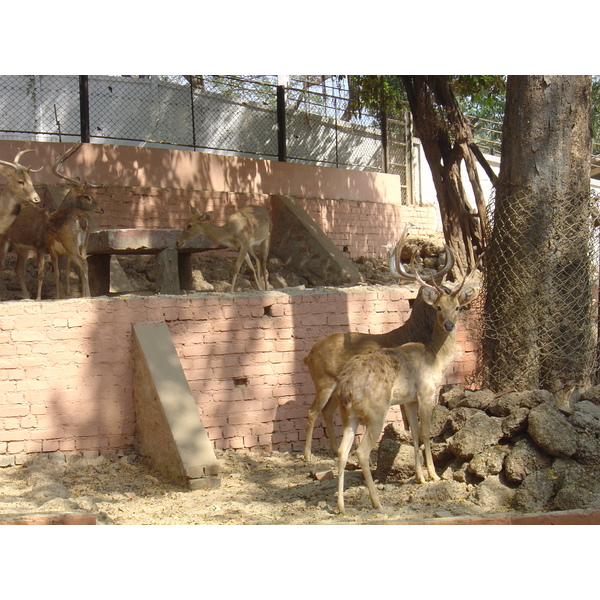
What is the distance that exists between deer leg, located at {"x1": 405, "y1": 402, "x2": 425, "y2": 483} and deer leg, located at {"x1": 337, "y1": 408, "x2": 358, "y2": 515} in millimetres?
795

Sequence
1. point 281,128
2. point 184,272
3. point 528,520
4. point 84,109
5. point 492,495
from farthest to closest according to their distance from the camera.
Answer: point 281,128
point 84,109
point 184,272
point 492,495
point 528,520

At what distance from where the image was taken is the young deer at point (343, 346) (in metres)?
8.13

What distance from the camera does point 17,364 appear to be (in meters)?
7.91

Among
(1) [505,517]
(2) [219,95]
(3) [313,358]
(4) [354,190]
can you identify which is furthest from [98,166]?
(1) [505,517]

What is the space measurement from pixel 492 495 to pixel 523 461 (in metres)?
0.45

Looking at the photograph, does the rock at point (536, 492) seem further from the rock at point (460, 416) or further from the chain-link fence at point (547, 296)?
the chain-link fence at point (547, 296)

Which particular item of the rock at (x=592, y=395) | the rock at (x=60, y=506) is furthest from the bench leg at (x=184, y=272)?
the rock at (x=592, y=395)

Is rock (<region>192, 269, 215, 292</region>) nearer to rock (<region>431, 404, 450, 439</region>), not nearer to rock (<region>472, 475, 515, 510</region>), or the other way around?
rock (<region>431, 404, 450, 439</region>)

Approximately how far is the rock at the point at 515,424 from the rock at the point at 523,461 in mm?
161

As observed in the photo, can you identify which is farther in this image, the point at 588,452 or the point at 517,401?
Result: the point at 517,401

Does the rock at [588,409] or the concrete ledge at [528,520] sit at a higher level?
the rock at [588,409]

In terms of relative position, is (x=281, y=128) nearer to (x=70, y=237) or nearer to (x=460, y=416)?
(x=70, y=237)

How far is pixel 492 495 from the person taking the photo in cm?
674

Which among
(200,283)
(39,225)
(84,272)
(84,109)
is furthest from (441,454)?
(84,109)
